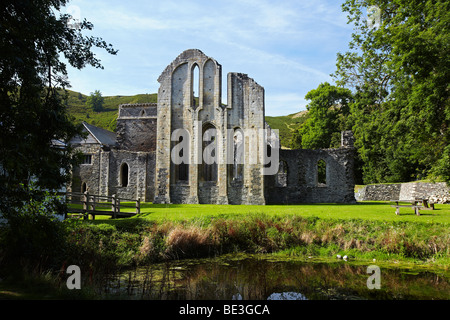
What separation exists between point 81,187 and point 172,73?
14194mm

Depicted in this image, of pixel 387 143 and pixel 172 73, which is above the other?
pixel 172 73

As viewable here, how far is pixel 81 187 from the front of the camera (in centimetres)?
3133

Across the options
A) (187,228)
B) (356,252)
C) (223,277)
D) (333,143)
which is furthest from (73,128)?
(333,143)

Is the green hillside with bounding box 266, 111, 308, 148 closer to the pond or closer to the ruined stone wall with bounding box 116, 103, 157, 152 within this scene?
the ruined stone wall with bounding box 116, 103, 157, 152

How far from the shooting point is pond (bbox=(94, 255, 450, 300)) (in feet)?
24.3

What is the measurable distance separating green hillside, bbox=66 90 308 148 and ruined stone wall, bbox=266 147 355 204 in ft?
174

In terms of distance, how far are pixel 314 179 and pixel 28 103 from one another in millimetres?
23700

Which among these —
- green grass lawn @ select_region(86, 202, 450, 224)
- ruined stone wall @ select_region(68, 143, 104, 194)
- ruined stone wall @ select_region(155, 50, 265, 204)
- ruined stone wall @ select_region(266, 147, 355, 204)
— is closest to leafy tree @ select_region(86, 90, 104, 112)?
ruined stone wall @ select_region(68, 143, 104, 194)

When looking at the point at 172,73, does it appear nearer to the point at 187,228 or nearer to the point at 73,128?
the point at 187,228

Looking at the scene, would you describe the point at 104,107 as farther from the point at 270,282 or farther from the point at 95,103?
the point at 270,282

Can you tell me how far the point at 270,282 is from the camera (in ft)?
27.9

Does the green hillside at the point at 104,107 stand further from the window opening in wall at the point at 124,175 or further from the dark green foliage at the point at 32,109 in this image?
the dark green foliage at the point at 32,109

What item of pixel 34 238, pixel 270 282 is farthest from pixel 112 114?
pixel 270 282

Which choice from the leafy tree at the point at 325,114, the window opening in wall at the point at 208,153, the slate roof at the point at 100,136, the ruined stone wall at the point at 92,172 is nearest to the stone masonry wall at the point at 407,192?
the leafy tree at the point at 325,114
